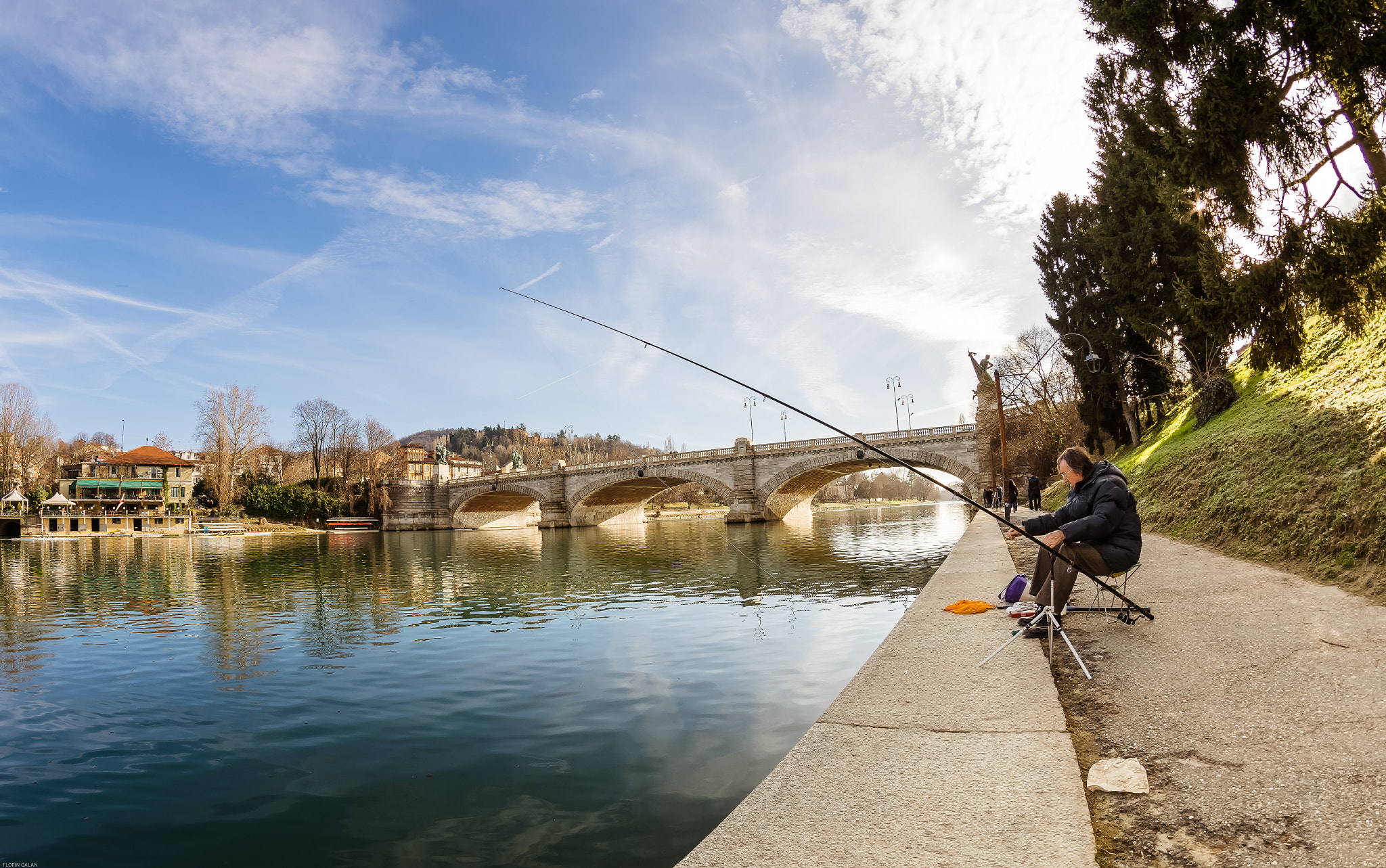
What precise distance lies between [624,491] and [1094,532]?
58.3 metres

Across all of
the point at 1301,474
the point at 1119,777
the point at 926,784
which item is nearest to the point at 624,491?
the point at 1301,474

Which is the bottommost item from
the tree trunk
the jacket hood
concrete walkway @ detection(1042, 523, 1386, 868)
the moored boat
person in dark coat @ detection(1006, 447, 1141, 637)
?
the moored boat

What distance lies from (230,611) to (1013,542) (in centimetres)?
1603

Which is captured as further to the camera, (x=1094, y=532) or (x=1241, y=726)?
(x=1094, y=532)

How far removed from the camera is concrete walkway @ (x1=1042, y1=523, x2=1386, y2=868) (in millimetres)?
2350

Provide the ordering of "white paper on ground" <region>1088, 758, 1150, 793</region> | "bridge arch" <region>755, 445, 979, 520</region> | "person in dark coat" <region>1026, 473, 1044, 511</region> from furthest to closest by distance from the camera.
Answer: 1. "bridge arch" <region>755, 445, 979, 520</region>
2. "person in dark coat" <region>1026, 473, 1044, 511</region>
3. "white paper on ground" <region>1088, 758, 1150, 793</region>

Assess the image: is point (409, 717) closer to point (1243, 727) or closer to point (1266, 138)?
point (1243, 727)

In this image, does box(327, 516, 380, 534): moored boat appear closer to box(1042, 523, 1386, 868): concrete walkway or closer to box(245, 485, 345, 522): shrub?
box(245, 485, 345, 522): shrub

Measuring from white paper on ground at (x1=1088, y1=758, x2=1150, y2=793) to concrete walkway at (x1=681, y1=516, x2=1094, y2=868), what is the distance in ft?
0.28

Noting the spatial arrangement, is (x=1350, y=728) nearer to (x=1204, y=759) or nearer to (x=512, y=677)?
(x=1204, y=759)

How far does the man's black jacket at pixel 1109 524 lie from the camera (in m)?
5.11

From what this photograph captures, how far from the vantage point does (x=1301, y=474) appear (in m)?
8.99

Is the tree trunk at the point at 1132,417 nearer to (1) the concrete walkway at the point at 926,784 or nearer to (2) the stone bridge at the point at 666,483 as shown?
(2) the stone bridge at the point at 666,483

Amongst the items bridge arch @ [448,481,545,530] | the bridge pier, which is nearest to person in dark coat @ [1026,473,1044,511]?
the bridge pier
